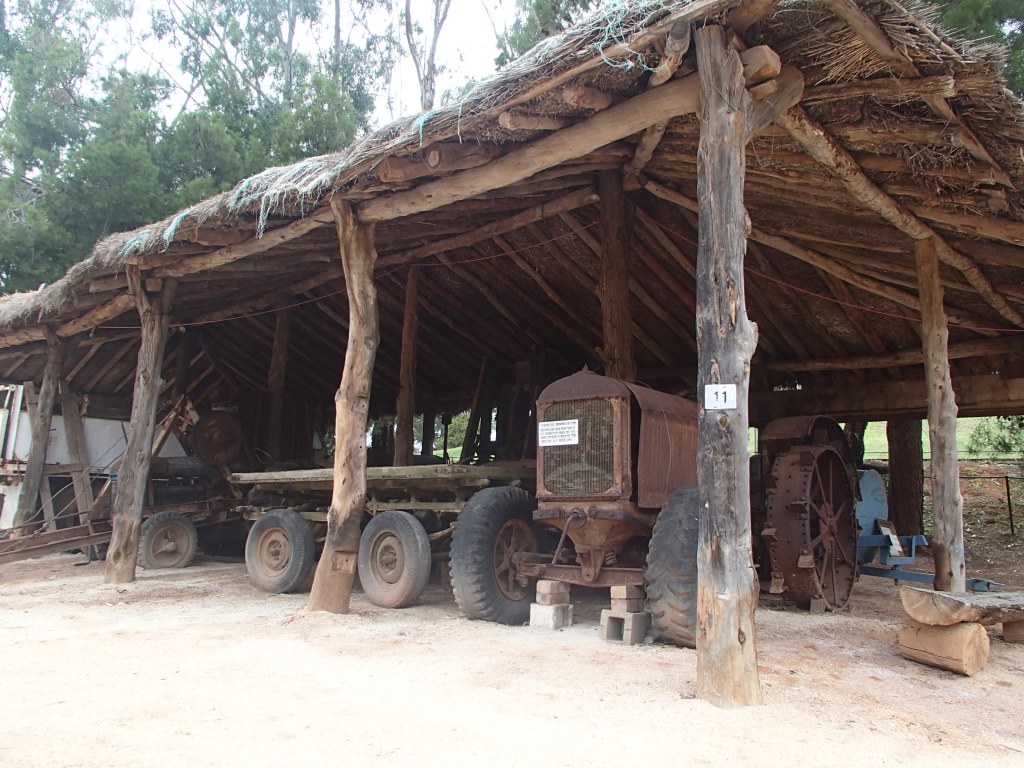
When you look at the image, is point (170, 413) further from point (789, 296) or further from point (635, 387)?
point (789, 296)

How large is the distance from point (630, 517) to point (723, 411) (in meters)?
1.53

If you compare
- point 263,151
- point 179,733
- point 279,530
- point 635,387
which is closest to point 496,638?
point 635,387

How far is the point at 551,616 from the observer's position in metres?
5.43

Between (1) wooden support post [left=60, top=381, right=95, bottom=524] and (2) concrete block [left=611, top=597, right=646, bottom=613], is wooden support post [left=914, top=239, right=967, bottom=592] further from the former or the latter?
(1) wooden support post [left=60, top=381, right=95, bottom=524]

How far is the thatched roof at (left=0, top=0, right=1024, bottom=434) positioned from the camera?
14.6 feet

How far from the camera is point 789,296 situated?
8.69m

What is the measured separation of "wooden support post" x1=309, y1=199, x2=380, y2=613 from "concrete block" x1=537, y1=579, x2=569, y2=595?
1661mm

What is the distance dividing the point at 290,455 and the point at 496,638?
31.1 feet

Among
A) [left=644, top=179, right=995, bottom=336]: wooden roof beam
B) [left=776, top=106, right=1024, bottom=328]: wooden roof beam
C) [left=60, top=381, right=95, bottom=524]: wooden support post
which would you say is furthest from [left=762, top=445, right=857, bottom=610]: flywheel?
[left=60, top=381, right=95, bottom=524]: wooden support post

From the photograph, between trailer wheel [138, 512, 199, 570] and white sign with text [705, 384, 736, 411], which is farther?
trailer wheel [138, 512, 199, 570]

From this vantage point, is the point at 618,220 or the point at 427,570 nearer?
the point at 427,570

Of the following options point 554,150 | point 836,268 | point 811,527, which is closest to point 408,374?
point 554,150

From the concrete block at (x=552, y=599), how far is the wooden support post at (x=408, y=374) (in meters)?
4.29

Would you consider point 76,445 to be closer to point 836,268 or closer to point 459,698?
point 459,698
